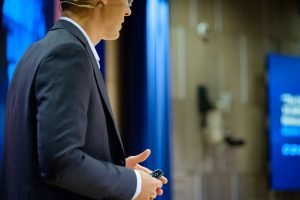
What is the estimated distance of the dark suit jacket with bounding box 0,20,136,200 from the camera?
107cm

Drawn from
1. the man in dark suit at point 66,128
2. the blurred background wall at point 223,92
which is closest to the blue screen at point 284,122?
the blurred background wall at point 223,92

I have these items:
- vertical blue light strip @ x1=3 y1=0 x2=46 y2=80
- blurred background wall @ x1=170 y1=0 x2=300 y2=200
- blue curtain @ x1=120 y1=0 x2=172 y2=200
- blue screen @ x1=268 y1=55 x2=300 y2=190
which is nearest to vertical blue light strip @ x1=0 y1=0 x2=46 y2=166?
vertical blue light strip @ x1=3 y1=0 x2=46 y2=80

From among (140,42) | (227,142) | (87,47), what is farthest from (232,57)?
(87,47)

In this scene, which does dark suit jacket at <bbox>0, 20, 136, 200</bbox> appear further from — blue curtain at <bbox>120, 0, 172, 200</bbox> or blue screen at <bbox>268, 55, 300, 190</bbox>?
blue screen at <bbox>268, 55, 300, 190</bbox>

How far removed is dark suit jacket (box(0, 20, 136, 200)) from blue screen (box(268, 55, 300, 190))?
3465 mm

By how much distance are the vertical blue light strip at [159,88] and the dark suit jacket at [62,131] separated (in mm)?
2410

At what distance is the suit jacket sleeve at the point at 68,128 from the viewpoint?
1.07m

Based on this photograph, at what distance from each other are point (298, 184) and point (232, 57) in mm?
1319

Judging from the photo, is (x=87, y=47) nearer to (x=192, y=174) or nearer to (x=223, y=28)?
(x=192, y=174)

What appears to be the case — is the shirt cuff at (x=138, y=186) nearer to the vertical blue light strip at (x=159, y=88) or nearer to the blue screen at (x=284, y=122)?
→ the vertical blue light strip at (x=159, y=88)

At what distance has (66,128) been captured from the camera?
107 cm

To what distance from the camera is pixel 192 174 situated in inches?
169

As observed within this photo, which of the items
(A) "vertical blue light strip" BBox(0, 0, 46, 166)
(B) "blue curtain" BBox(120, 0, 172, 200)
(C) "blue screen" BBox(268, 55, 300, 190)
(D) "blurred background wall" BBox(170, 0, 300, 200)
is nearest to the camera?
(A) "vertical blue light strip" BBox(0, 0, 46, 166)

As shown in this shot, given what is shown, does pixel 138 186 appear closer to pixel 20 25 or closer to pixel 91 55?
pixel 91 55
